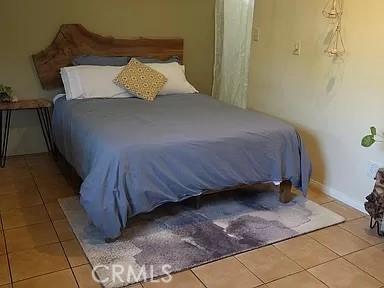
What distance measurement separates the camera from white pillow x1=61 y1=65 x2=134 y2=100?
374 centimetres

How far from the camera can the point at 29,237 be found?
103 inches

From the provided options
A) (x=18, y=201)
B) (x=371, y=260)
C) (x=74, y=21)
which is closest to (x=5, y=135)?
(x=18, y=201)

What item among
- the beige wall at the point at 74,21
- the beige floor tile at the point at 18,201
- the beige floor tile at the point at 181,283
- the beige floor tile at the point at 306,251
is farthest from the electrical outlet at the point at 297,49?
the beige floor tile at the point at 18,201

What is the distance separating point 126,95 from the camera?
3832 mm

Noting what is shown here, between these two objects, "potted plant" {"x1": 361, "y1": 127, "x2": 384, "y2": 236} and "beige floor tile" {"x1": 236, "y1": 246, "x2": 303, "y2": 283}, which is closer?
"beige floor tile" {"x1": 236, "y1": 246, "x2": 303, "y2": 283}

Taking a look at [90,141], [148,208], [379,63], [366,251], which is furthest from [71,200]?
[379,63]

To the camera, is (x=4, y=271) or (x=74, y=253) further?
(x=74, y=253)

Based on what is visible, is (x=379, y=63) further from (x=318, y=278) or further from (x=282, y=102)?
(x=318, y=278)

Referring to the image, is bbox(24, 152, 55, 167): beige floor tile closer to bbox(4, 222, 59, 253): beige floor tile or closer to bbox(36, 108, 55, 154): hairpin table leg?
bbox(36, 108, 55, 154): hairpin table leg

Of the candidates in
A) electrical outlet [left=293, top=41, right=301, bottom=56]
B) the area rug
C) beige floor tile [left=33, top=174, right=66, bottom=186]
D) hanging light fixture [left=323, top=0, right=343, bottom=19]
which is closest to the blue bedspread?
the area rug

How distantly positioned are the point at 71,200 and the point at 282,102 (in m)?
2.04

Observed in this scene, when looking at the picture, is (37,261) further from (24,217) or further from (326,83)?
(326,83)

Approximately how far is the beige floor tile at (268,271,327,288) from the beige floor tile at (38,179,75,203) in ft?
5.80

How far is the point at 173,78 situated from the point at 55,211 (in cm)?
176
